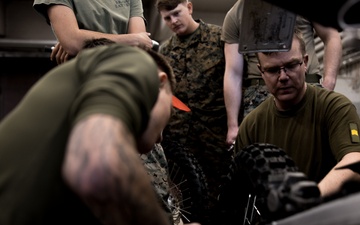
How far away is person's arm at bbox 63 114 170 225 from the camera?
884mm

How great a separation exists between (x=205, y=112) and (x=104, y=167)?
237 cm

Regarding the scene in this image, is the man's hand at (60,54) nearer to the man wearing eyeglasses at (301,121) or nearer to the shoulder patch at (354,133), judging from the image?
the man wearing eyeglasses at (301,121)

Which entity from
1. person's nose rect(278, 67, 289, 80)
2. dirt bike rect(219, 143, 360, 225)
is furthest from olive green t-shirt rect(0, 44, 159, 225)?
person's nose rect(278, 67, 289, 80)

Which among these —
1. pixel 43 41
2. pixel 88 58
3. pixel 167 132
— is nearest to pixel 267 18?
pixel 88 58

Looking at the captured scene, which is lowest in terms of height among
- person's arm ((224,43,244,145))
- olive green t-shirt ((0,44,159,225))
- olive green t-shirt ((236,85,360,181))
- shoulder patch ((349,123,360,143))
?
person's arm ((224,43,244,145))

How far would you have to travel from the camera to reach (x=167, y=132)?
10.5 feet

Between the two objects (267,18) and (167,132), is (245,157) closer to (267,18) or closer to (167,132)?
(267,18)

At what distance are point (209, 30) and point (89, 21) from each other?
4.18 feet

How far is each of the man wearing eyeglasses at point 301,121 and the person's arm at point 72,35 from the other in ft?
1.69

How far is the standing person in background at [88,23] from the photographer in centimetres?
201

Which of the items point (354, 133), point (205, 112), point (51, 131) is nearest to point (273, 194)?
point (51, 131)

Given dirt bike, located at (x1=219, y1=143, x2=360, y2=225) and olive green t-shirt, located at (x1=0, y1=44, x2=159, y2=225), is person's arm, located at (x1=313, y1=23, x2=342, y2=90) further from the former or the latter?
olive green t-shirt, located at (x1=0, y1=44, x2=159, y2=225)

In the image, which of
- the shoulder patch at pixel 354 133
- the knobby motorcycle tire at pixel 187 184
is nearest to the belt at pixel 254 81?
the knobby motorcycle tire at pixel 187 184

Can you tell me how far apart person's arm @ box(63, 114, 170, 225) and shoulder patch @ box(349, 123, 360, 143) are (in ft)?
3.76
